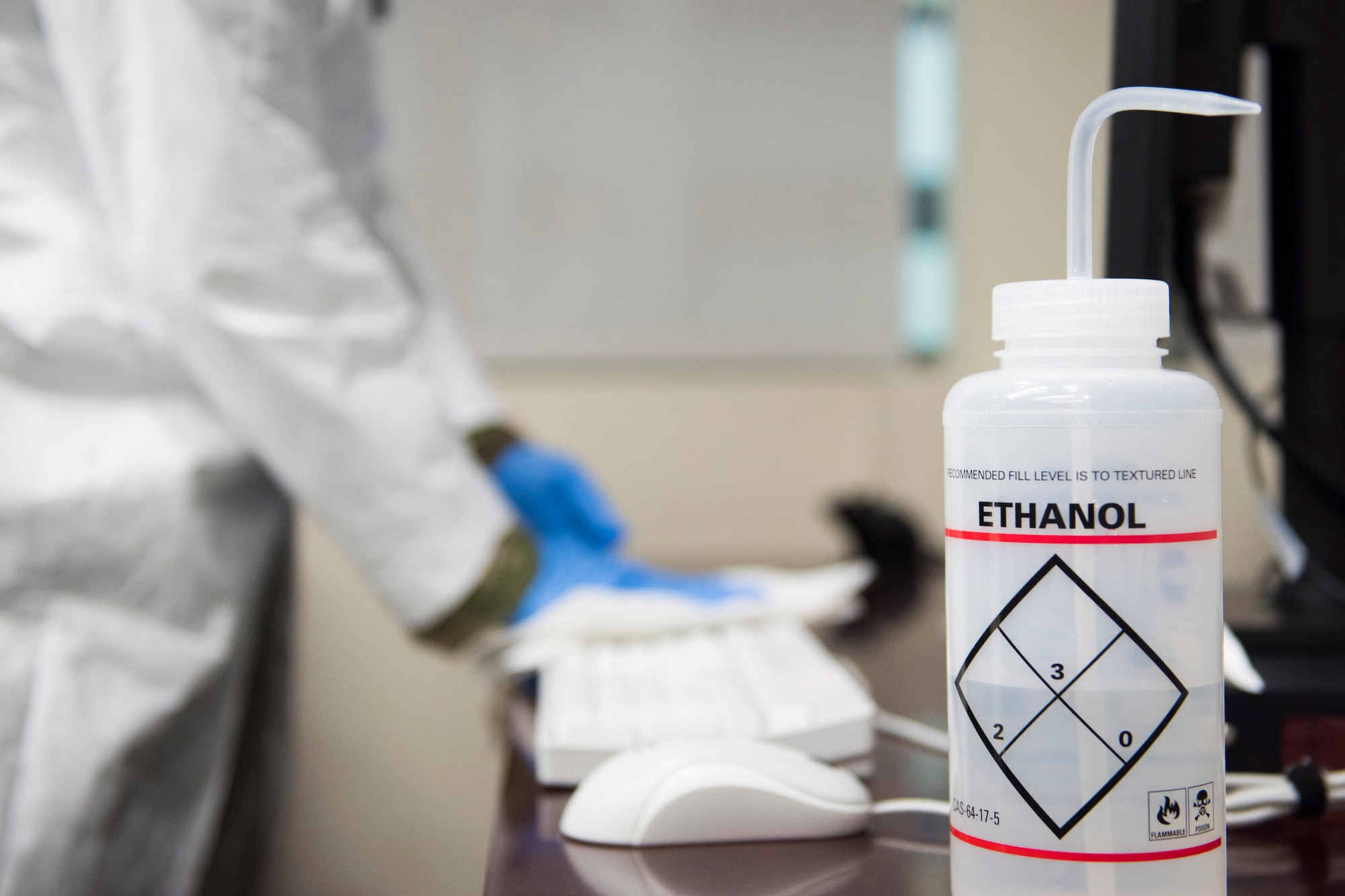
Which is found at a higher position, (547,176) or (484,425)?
(547,176)

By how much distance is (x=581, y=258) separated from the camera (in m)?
1.72

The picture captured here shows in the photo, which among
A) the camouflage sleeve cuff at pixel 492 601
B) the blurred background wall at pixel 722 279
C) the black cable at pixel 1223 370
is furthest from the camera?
the blurred background wall at pixel 722 279

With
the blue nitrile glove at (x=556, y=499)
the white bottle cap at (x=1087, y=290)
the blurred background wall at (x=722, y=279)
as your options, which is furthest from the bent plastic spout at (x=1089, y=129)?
A: the blurred background wall at (x=722, y=279)

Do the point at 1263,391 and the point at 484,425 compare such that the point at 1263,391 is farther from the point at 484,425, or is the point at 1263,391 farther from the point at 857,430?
the point at 857,430

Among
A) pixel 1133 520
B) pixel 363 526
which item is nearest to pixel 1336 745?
pixel 1133 520

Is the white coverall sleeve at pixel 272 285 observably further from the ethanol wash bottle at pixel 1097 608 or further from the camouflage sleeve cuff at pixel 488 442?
the ethanol wash bottle at pixel 1097 608

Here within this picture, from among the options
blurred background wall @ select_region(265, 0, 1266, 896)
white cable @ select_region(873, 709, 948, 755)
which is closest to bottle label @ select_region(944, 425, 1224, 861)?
white cable @ select_region(873, 709, 948, 755)

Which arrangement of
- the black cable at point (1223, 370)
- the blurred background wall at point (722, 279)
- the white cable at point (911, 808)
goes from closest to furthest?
1. the white cable at point (911, 808)
2. the black cable at point (1223, 370)
3. the blurred background wall at point (722, 279)

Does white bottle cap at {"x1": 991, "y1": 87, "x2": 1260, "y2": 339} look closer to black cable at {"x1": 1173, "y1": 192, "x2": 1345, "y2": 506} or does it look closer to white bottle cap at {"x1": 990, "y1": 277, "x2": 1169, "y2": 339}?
white bottle cap at {"x1": 990, "y1": 277, "x2": 1169, "y2": 339}

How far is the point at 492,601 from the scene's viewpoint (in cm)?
67

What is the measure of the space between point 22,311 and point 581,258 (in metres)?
1.22

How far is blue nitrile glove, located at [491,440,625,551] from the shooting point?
930mm

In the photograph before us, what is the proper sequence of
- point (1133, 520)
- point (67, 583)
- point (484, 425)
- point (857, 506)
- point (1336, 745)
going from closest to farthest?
point (1133, 520), point (1336, 745), point (67, 583), point (484, 425), point (857, 506)

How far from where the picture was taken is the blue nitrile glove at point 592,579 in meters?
0.68
